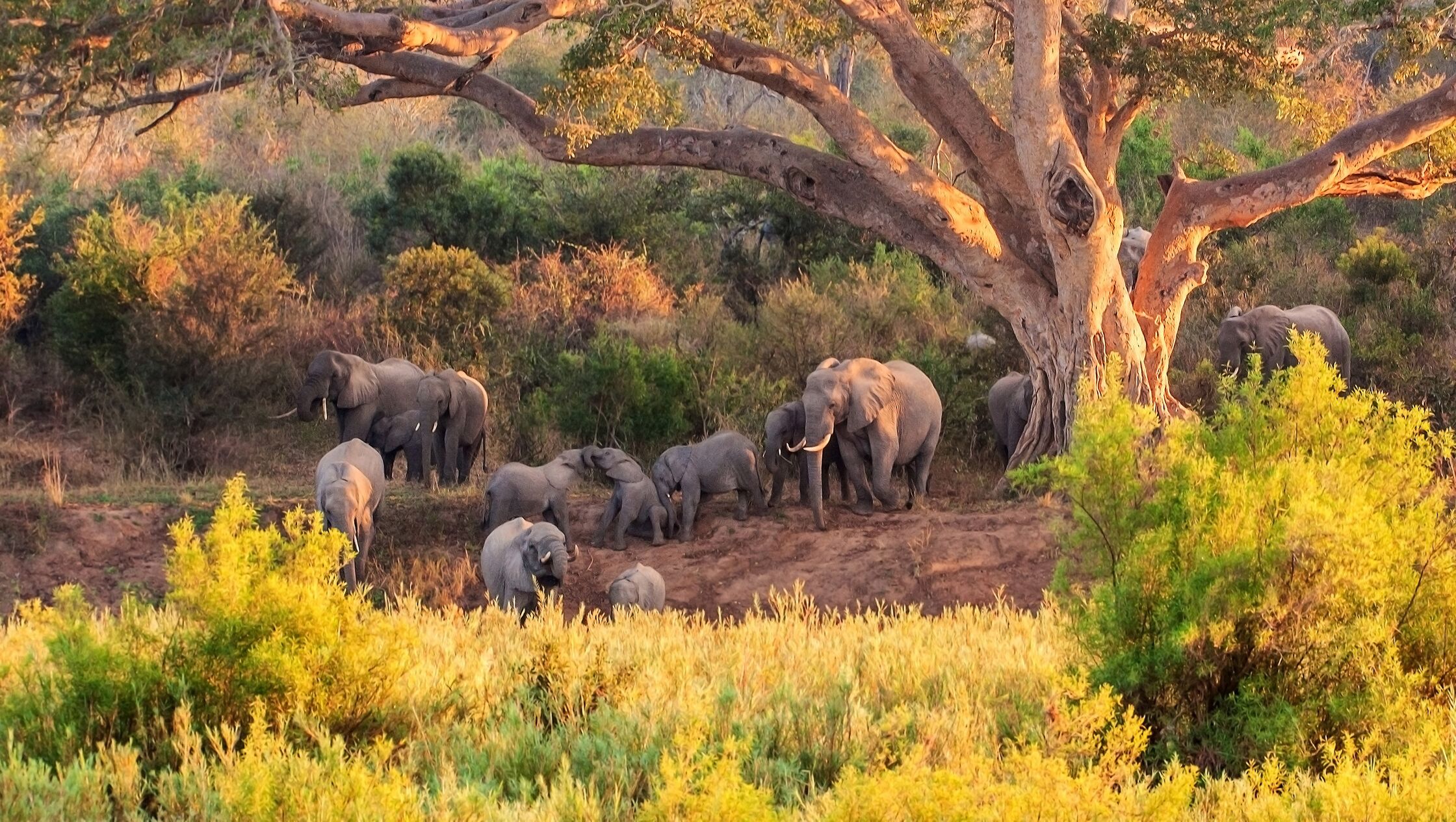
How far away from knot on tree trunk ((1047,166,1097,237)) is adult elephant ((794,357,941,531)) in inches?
83.1

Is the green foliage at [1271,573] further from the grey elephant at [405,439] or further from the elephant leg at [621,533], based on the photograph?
the grey elephant at [405,439]

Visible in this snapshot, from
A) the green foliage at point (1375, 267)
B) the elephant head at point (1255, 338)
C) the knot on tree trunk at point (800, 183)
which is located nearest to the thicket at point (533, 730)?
the knot on tree trunk at point (800, 183)

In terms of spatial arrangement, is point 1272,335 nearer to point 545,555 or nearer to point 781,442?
point 781,442

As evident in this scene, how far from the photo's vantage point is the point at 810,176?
1562 centimetres

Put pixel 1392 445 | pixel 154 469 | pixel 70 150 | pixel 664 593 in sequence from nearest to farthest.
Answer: pixel 1392 445 → pixel 664 593 → pixel 154 469 → pixel 70 150

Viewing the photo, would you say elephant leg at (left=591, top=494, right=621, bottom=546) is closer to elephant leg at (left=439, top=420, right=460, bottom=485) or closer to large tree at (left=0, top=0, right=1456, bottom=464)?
elephant leg at (left=439, top=420, right=460, bottom=485)

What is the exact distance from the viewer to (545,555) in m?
11.5

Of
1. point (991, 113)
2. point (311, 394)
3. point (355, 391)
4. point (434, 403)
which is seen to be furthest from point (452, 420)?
point (991, 113)

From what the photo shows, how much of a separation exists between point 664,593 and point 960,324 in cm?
789

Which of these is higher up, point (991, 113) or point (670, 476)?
point (991, 113)

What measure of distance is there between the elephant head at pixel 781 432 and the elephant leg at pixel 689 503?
85 centimetres

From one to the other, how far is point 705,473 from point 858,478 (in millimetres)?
1458

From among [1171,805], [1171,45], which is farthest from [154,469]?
[1171,805]

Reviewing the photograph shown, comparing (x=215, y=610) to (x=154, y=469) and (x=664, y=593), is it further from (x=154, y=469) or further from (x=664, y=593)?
(x=154, y=469)
